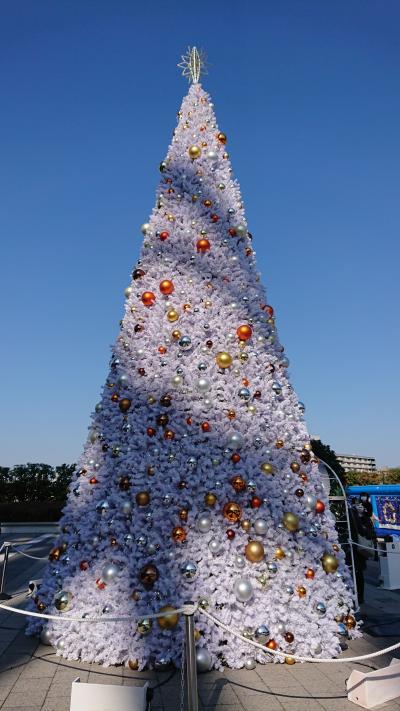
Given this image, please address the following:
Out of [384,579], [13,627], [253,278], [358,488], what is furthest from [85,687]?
[358,488]

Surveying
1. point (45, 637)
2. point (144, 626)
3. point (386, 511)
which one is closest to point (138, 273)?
point (144, 626)

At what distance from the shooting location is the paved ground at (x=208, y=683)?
364 centimetres

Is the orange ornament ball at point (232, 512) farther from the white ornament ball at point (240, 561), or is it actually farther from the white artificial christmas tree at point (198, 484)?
the white ornament ball at point (240, 561)

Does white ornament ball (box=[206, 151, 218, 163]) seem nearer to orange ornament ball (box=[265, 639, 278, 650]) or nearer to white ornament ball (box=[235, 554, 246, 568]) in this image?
white ornament ball (box=[235, 554, 246, 568])

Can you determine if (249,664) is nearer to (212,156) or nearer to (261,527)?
(261,527)

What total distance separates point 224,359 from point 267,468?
125 centimetres

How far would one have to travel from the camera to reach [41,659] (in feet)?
15.2

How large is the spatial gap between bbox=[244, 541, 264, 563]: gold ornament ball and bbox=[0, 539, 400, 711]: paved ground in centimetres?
92

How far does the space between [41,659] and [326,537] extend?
10.1 feet

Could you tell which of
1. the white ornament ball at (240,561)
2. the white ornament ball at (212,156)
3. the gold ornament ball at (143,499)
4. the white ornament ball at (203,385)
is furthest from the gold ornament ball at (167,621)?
the white ornament ball at (212,156)

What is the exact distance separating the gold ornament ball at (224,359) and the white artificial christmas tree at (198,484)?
3.5 inches

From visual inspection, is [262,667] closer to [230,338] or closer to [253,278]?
[230,338]

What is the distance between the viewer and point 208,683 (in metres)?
4.01

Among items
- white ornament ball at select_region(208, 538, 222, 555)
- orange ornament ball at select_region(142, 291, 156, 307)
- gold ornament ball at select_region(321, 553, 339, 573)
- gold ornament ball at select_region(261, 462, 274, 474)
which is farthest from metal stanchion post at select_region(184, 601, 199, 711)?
orange ornament ball at select_region(142, 291, 156, 307)
